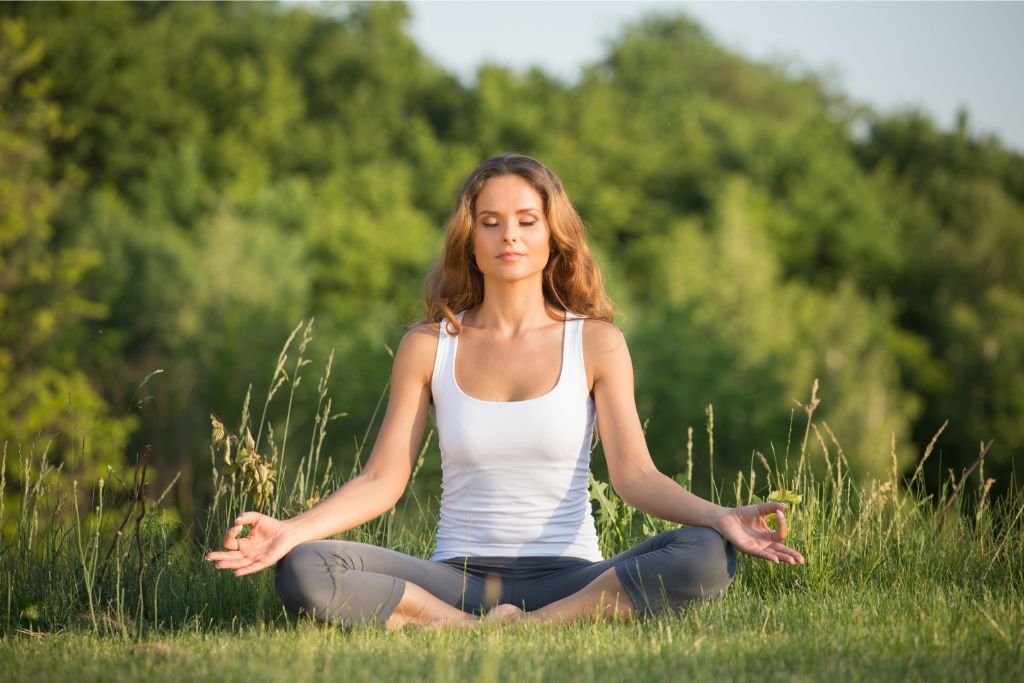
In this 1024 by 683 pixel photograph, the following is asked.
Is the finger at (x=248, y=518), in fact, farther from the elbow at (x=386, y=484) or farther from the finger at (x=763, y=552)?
the finger at (x=763, y=552)

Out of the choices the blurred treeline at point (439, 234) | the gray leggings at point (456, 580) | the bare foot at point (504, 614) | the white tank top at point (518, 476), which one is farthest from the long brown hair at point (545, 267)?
the blurred treeline at point (439, 234)

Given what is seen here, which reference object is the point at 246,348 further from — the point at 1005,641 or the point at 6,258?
the point at 1005,641

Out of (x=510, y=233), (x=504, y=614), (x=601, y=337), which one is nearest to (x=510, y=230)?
(x=510, y=233)

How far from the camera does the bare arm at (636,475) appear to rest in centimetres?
345

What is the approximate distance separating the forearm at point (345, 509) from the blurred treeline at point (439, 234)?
21.5 m

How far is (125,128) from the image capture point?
120 ft

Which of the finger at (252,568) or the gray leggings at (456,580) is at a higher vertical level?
the finger at (252,568)

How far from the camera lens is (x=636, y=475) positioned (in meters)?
3.79

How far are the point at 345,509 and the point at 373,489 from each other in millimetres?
142

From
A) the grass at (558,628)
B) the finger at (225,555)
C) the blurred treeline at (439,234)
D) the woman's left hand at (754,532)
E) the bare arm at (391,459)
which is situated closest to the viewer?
the grass at (558,628)

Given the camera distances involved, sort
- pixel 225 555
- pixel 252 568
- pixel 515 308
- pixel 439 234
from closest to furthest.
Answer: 1. pixel 225 555
2. pixel 252 568
3. pixel 515 308
4. pixel 439 234

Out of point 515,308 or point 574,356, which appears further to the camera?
point 515,308

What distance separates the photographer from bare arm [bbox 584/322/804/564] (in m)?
3.45

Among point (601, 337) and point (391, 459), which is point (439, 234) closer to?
point (601, 337)
